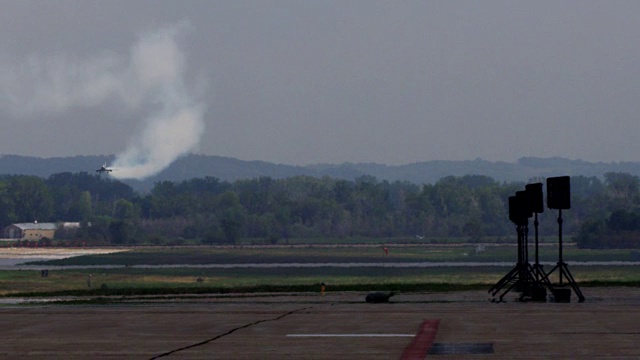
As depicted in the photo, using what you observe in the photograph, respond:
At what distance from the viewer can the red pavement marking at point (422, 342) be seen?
74.2 ft

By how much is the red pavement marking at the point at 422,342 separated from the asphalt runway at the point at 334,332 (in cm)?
2

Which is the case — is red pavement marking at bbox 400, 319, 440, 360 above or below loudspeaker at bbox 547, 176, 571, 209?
below

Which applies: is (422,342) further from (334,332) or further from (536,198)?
(536,198)

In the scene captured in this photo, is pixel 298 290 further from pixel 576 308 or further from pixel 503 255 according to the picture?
pixel 503 255

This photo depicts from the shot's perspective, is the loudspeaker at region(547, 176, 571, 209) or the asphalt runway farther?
the loudspeaker at region(547, 176, 571, 209)

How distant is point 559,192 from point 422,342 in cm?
1795

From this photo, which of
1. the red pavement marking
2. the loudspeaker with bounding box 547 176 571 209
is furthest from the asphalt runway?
the loudspeaker with bounding box 547 176 571 209

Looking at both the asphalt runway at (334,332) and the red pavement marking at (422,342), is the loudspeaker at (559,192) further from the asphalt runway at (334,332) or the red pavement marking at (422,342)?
the red pavement marking at (422,342)

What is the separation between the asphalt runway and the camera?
76.3ft

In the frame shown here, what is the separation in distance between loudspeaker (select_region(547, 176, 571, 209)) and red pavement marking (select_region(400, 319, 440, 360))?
12.7 meters

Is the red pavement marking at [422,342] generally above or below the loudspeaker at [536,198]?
below

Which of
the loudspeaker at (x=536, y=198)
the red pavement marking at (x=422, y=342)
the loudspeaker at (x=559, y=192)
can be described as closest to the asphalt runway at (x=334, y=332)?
the red pavement marking at (x=422, y=342)

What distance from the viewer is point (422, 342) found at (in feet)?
81.7

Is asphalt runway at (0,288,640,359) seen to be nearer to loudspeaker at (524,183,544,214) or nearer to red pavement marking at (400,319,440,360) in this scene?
red pavement marking at (400,319,440,360)
